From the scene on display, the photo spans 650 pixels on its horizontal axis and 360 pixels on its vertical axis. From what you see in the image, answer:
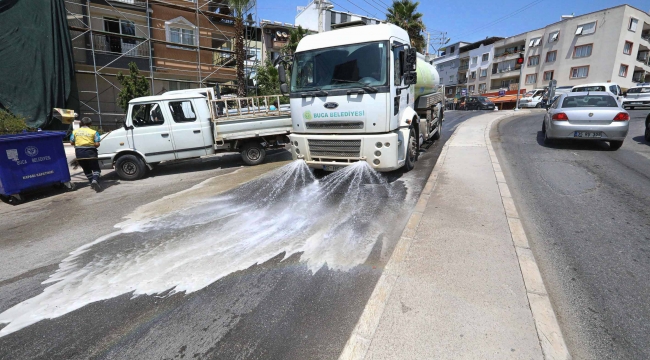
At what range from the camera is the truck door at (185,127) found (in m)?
8.92

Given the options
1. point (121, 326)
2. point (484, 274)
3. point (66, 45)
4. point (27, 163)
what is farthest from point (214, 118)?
point (66, 45)

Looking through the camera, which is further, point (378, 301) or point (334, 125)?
point (334, 125)

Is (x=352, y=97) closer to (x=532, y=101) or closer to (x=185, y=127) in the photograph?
(x=185, y=127)

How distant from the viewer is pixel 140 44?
52.5 feet

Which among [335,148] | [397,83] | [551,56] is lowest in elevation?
[335,148]

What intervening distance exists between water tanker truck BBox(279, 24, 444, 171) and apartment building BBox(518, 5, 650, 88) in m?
45.1

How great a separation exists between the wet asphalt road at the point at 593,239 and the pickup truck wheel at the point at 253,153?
21.1ft

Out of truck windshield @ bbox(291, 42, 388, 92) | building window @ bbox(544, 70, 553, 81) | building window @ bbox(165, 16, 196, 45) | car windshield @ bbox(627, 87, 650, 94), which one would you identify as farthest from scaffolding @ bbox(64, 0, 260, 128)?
building window @ bbox(544, 70, 553, 81)

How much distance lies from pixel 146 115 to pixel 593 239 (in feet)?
31.9

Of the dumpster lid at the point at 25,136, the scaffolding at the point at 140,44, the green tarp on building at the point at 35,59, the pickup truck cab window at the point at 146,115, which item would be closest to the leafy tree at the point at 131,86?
the scaffolding at the point at 140,44

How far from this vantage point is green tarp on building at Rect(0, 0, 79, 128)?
13219 millimetres

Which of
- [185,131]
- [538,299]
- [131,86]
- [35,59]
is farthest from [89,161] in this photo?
[35,59]

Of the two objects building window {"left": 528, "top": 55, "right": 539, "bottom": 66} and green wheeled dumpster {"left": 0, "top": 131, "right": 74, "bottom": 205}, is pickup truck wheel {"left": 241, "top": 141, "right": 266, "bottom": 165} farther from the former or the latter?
building window {"left": 528, "top": 55, "right": 539, "bottom": 66}

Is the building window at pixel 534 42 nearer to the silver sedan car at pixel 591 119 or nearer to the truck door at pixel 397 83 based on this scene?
the silver sedan car at pixel 591 119
